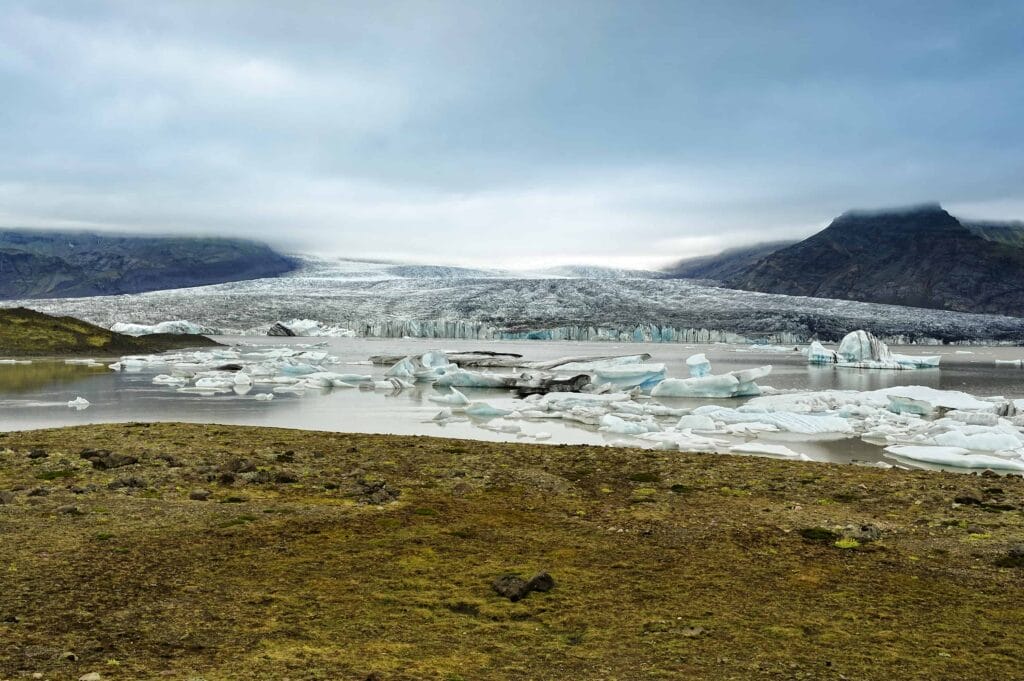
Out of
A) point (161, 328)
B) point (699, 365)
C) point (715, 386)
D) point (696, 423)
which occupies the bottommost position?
point (161, 328)

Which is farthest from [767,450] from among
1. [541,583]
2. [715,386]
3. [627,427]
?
[715,386]

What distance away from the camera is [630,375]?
23.0 m

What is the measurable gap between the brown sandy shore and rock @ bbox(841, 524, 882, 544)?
0.04 metres

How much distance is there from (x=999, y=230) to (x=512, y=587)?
185m

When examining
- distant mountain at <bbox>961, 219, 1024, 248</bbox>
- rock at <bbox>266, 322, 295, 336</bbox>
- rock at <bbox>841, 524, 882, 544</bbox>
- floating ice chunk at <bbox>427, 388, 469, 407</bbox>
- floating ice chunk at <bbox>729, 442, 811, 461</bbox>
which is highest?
distant mountain at <bbox>961, 219, 1024, 248</bbox>

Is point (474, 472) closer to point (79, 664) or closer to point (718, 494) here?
point (718, 494)

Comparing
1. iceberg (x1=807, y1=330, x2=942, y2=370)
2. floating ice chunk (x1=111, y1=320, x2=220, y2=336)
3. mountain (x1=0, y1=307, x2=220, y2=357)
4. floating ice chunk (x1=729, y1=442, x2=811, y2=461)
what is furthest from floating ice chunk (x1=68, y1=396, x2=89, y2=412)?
floating ice chunk (x1=111, y1=320, x2=220, y2=336)

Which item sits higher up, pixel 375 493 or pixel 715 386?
pixel 375 493

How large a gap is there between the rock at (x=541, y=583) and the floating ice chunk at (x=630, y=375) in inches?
711

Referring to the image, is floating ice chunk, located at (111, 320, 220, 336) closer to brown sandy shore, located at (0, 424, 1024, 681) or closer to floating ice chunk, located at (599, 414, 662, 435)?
floating ice chunk, located at (599, 414, 662, 435)

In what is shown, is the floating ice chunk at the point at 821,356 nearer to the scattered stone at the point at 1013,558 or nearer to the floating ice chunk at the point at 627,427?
Result: the floating ice chunk at the point at 627,427

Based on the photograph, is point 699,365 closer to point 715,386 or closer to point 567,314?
point 715,386

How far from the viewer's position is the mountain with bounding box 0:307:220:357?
35.2 m

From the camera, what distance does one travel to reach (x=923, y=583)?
4.80 metres
